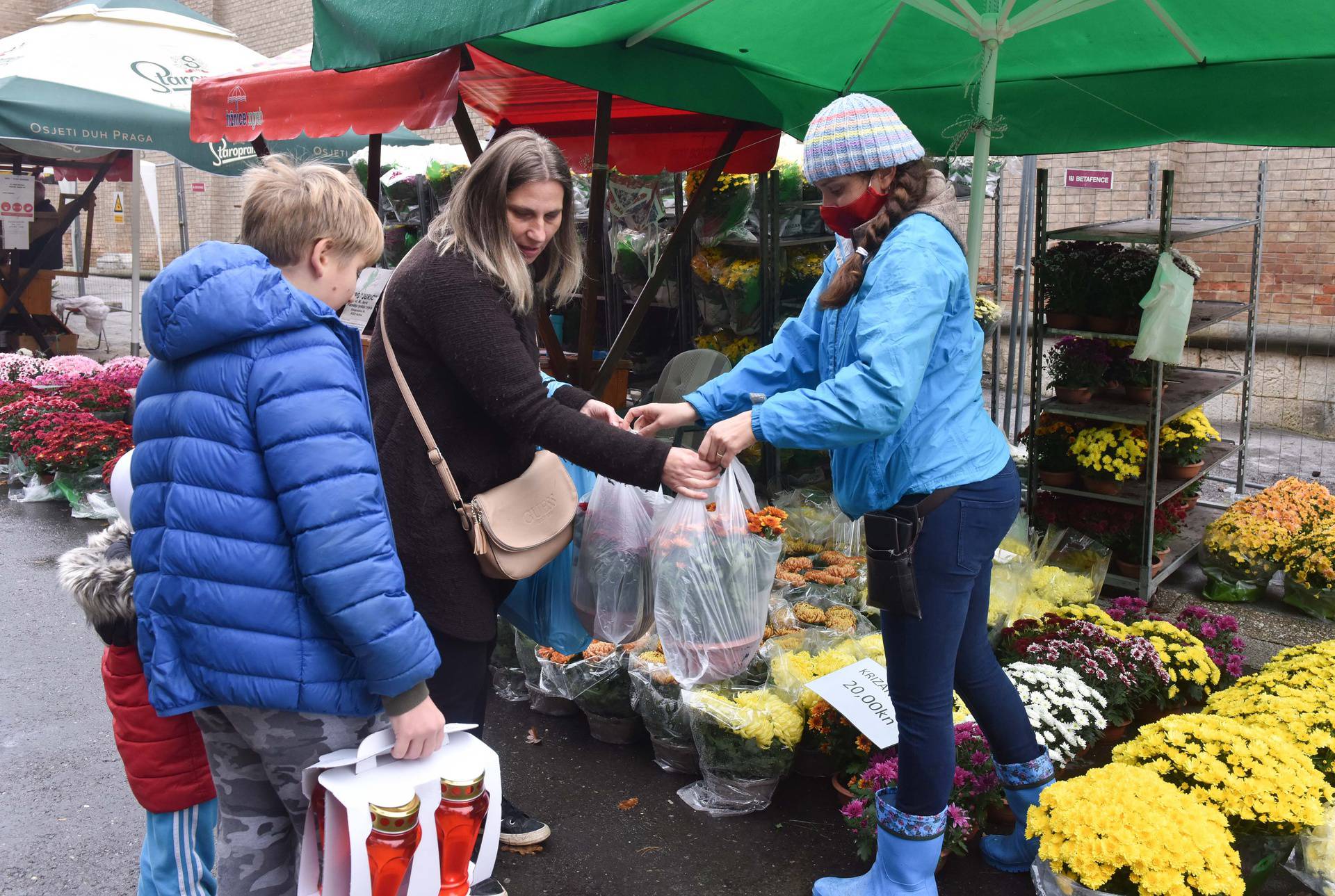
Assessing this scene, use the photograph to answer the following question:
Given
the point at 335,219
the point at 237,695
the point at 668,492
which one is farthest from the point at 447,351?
the point at 668,492

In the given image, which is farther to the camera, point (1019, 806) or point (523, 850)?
point (523, 850)

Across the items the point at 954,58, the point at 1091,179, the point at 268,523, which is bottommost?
the point at 268,523

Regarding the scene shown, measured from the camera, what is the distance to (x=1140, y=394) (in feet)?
14.9

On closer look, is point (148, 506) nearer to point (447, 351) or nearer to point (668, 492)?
point (447, 351)

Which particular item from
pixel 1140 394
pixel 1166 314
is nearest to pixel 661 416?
pixel 1166 314

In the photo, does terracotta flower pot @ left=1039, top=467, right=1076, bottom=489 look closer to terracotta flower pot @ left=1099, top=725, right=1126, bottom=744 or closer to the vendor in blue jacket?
terracotta flower pot @ left=1099, top=725, right=1126, bottom=744

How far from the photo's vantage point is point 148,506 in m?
1.62

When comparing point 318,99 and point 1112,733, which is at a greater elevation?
point 318,99

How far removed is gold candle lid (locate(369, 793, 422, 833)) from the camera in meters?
1.54

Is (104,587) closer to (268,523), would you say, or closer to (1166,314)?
(268,523)

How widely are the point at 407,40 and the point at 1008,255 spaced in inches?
295

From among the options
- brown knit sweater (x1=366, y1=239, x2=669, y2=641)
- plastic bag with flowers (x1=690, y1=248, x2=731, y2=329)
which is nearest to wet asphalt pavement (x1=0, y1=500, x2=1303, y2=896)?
brown knit sweater (x1=366, y1=239, x2=669, y2=641)

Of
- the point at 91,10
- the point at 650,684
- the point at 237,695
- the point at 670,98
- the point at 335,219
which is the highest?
the point at 91,10

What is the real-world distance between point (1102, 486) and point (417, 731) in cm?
374
